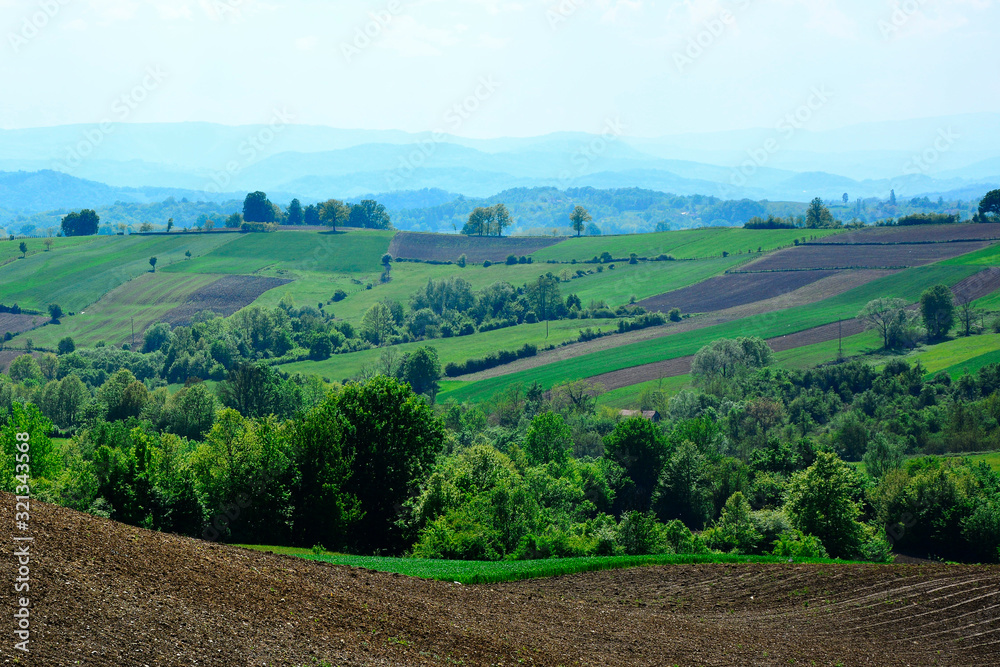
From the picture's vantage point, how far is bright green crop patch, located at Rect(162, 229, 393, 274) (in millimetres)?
181250

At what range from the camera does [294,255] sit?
18838 centimetres

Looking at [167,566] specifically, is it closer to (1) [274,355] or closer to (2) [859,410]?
(2) [859,410]

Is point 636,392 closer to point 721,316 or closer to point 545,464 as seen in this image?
point 721,316

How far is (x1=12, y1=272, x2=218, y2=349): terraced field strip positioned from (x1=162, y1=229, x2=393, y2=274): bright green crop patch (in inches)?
286

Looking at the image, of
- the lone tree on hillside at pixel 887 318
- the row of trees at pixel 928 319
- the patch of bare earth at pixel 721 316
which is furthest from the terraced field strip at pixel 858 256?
the row of trees at pixel 928 319

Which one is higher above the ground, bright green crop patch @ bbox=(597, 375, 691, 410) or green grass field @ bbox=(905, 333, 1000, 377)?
green grass field @ bbox=(905, 333, 1000, 377)

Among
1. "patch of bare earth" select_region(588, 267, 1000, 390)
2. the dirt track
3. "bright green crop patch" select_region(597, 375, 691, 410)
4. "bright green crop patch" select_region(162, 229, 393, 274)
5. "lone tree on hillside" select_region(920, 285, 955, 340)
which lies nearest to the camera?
the dirt track

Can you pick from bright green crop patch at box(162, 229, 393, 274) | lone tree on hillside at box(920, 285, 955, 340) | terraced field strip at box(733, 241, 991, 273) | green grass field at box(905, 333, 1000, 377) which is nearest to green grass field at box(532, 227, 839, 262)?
terraced field strip at box(733, 241, 991, 273)

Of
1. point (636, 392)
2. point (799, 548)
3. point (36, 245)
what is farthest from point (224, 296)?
point (799, 548)

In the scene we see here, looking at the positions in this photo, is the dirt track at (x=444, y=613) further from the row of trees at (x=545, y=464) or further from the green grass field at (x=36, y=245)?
the green grass field at (x=36, y=245)

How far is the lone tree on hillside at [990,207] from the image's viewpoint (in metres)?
161

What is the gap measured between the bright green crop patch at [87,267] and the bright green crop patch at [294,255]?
18.8ft

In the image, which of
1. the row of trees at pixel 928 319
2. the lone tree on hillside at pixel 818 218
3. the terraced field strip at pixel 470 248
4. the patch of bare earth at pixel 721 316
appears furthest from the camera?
the terraced field strip at pixel 470 248

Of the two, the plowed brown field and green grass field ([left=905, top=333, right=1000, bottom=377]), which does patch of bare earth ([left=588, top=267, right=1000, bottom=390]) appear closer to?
green grass field ([left=905, top=333, right=1000, bottom=377])
